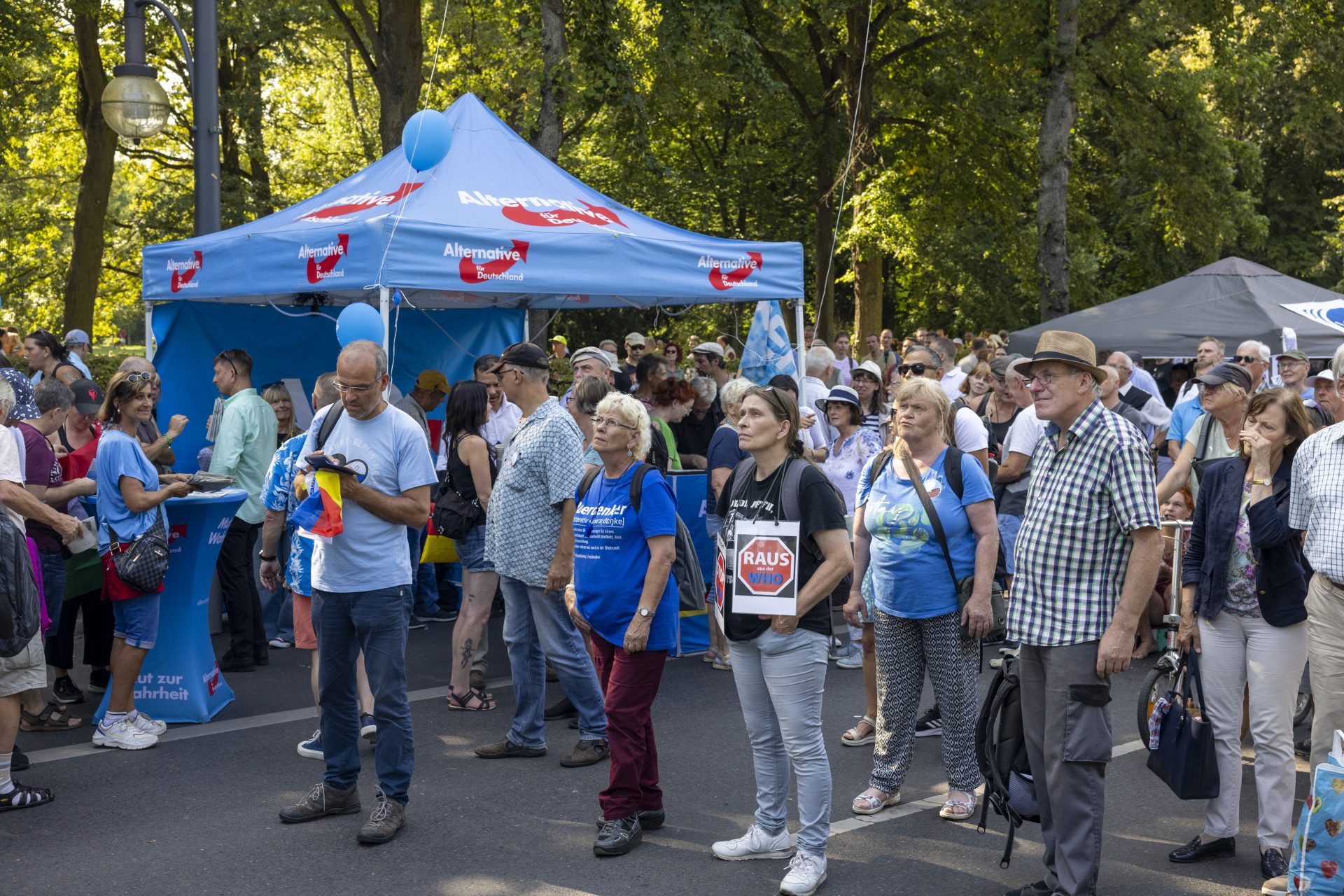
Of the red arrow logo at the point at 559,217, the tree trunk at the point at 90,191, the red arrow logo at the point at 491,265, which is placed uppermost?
the tree trunk at the point at 90,191

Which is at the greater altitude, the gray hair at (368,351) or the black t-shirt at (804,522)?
the gray hair at (368,351)

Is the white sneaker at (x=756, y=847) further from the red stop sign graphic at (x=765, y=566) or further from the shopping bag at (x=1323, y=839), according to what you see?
the shopping bag at (x=1323, y=839)

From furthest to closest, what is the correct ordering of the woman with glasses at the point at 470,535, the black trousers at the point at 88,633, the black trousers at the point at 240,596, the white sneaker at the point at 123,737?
the black trousers at the point at 240,596
the black trousers at the point at 88,633
the woman with glasses at the point at 470,535
the white sneaker at the point at 123,737

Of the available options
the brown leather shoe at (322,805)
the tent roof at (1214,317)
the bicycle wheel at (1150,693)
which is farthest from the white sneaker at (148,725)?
the tent roof at (1214,317)

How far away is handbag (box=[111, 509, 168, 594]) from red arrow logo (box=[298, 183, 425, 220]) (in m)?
3.38

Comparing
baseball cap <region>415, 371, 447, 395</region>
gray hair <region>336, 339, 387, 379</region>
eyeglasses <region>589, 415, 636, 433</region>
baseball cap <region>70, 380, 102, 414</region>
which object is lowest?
eyeglasses <region>589, 415, 636, 433</region>

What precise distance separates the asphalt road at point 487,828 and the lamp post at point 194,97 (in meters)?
4.50

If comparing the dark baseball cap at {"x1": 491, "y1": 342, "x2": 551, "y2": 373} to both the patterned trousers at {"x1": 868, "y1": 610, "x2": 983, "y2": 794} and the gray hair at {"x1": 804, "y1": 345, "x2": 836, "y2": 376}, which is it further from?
the gray hair at {"x1": 804, "y1": 345, "x2": 836, "y2": 376}

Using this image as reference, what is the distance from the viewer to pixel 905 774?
552 cm

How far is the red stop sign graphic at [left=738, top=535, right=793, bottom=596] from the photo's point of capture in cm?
430

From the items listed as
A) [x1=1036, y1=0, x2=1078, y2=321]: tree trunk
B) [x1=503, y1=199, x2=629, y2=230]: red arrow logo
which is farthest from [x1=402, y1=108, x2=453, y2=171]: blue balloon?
[x1=1036, y1=0, x2=1078, y2=321]: tree trunk

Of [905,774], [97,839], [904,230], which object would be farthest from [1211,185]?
[97,839]

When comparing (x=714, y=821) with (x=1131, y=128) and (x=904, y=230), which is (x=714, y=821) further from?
(x=1131, y=128)

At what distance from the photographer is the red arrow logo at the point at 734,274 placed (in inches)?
366
